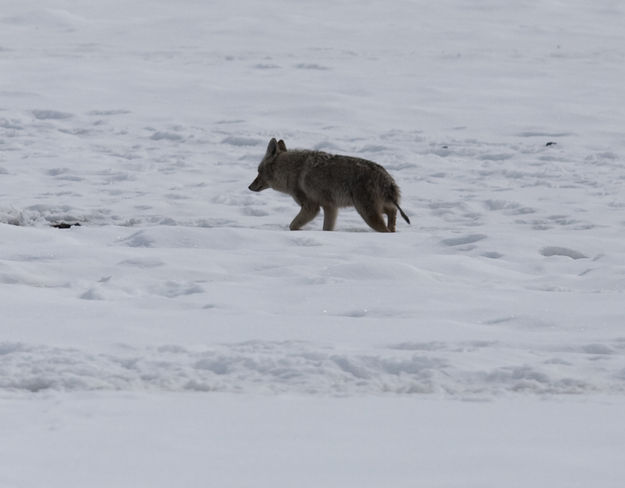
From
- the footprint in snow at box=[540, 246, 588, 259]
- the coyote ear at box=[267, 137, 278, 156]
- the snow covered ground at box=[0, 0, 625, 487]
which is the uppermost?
the coyote ear at box=[267, 137, 278, 156]

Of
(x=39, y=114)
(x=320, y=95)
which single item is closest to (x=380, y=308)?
(x=39, y=114)

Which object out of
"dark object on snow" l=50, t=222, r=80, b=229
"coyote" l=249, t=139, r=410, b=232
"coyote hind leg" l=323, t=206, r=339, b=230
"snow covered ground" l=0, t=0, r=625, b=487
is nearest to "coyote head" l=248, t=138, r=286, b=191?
"coyote" l=249, t=139, r=410, b=232

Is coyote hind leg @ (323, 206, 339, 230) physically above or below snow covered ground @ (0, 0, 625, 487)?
below

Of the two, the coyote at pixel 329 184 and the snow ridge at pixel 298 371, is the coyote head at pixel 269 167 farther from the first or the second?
the snow ridge at pixel 298 371

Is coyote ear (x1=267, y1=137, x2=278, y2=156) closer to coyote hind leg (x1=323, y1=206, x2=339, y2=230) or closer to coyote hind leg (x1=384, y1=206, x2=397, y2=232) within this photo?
coyote hind leg (x1=323, y1=206, x2=339, y2=230)

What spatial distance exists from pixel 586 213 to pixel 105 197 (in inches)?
204

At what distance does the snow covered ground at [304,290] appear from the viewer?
4.14 meters

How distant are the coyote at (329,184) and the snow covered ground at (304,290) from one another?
0.31 meters

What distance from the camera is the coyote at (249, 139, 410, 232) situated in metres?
10.8

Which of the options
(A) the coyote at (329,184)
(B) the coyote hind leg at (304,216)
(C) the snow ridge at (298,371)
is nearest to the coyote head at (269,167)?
(A) the coyote at (329,184)

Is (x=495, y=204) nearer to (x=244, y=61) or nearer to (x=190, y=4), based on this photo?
(x=244, y=61)

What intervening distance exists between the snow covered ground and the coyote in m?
0.31

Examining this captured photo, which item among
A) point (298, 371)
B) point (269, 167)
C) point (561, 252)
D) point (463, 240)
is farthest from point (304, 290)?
point (269, 167)

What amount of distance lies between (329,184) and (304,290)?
12.8 feet
